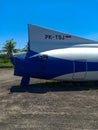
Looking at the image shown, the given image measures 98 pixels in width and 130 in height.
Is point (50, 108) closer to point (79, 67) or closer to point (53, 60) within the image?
point (53, 60)

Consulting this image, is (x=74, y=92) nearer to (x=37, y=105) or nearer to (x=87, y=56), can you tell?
(x=87, y=56)

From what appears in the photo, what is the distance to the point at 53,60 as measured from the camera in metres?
17.2

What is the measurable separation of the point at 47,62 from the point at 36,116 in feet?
22.3

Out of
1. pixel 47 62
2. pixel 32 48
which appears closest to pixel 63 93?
pixel 47 62

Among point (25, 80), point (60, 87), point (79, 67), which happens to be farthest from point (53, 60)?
point (25, 80)

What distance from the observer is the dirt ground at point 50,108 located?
9.44 m

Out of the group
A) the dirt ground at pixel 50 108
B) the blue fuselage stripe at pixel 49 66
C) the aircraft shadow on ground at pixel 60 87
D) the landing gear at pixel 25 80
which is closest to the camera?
the dirt ground at pixel 50 108

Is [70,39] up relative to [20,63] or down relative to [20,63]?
up

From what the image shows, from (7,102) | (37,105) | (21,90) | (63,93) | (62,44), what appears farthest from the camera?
(62,44)

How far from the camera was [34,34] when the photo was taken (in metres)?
18.0

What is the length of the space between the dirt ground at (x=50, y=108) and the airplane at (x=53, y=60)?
2.64 feet

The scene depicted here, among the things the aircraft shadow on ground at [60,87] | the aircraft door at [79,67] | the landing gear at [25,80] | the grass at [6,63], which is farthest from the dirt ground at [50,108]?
the grass at [6,63]

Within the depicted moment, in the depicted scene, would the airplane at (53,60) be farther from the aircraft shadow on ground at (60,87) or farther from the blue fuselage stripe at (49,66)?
the aircraft shadow on ground at (60,87)

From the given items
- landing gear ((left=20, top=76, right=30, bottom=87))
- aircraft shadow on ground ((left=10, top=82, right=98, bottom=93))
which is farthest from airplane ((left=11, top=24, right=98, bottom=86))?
Result: aircraft shadow on ground ((left=10, top=82, right=98, bottom=93))
